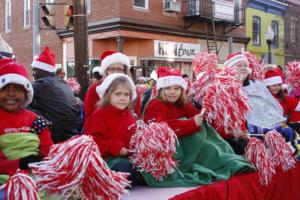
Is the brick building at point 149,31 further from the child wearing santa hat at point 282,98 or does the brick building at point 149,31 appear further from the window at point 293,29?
the child wearing santa hat at point 282,98

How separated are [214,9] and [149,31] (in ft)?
13.3

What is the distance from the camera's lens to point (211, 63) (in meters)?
3.94

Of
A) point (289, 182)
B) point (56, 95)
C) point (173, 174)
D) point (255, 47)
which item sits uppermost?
point (255, 47)

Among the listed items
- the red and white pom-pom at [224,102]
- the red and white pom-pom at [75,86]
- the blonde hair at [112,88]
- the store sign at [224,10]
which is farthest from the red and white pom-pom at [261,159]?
the store sign at [224,10]

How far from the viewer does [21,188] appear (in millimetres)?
2088

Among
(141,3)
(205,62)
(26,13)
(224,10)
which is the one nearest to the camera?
(205,62)

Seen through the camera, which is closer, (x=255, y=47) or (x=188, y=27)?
(x=188, y=27)

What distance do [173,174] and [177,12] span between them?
14.3m

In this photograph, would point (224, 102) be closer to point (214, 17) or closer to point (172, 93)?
point (172, 93)

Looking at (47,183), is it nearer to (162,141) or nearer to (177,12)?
(162,141)

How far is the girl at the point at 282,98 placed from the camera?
4863 mm

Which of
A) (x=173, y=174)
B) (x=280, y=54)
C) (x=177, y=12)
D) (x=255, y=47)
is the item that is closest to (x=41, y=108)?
(x=173, y=174)

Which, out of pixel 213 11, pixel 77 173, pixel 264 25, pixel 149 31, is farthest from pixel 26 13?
pixel 77 173

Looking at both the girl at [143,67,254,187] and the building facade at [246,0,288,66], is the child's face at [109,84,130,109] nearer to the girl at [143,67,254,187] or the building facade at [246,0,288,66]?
the girl at [143,67,254,187]
